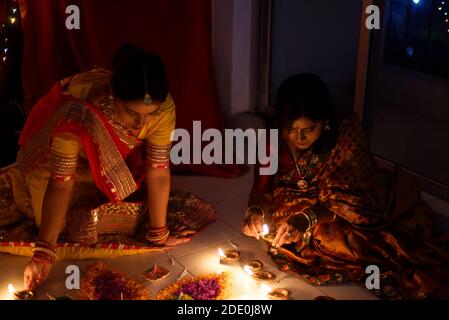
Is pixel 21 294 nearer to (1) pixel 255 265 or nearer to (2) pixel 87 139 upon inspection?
(2) pixel 87 139

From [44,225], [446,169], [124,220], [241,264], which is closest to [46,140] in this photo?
[44,225]

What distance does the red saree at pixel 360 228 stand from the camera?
8.16 ft

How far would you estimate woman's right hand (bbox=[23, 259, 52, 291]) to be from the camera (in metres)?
2.45

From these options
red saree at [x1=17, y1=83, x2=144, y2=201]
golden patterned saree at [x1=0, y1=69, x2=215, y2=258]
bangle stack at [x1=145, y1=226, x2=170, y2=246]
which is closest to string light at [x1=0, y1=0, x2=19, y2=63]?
golden patterned saree at [x1=0, y1=69, x2=215, y2=258]

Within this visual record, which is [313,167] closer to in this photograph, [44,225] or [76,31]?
[44,225]

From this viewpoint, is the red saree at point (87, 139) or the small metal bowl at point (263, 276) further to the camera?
the small metal bowl at point (263, 276)

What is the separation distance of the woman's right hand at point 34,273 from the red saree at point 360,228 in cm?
90

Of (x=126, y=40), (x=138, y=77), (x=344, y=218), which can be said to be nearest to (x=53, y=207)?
(x=138, y=77)

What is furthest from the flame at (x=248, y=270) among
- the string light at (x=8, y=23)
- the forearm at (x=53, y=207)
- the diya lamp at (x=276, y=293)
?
the string light at (x=8, y=23)

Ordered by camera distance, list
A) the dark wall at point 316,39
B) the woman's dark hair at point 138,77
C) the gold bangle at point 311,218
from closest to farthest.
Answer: the woman's dark hair at point 138,77 → the gold bangle at point 311,218 → the dark wall at point 316,39

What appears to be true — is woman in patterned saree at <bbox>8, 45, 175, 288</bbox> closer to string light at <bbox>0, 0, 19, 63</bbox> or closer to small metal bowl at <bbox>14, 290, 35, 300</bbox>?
small metal bowl at <bbox>14, 290, 35, 300</bbox>

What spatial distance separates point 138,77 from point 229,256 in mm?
867

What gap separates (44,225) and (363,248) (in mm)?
1203

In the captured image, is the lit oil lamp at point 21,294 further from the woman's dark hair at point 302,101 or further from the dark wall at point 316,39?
the dark wall at point 316,39
